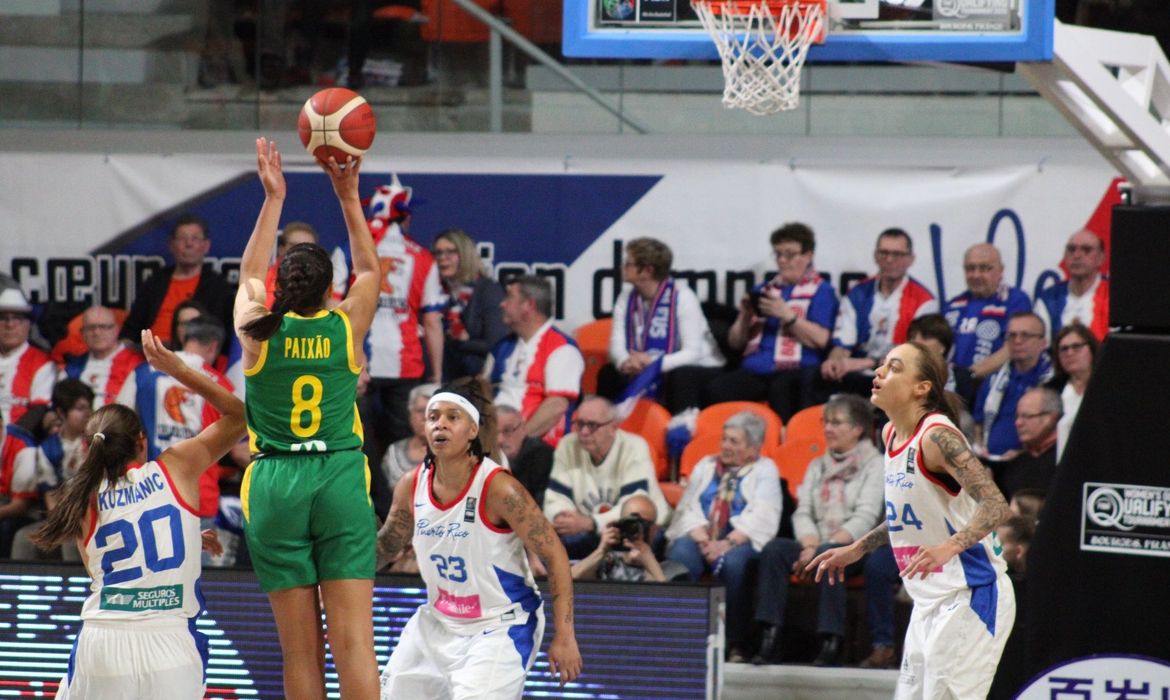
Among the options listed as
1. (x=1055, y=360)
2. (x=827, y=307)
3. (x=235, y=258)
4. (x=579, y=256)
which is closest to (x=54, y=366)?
(x=235, y=258)

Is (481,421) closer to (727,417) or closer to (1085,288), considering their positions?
(727,417)

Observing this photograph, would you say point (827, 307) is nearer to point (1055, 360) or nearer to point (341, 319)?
point (1055, 360)

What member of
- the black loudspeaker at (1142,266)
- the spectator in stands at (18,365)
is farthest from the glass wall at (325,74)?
the black loudspeaker at (1142,266)

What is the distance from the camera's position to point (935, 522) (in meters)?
6.15

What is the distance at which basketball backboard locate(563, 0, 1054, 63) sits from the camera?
21.3ft

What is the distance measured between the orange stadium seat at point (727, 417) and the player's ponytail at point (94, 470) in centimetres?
448

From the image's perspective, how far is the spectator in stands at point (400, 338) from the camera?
33.1ft

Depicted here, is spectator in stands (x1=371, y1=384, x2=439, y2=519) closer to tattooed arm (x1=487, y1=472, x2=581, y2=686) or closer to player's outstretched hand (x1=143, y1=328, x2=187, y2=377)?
tattooed arm (x1=487, y1=472, x2=581, y2=686)

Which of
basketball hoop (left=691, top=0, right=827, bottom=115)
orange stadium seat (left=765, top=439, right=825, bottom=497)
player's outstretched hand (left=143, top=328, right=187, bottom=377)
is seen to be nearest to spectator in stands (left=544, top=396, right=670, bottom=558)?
orange stadium seat (left=765, top=439, right=825, bottom=497)

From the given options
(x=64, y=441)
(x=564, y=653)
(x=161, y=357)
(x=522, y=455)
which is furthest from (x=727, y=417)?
(x=161, y=357)

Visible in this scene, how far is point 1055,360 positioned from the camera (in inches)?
351

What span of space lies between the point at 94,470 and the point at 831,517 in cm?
416

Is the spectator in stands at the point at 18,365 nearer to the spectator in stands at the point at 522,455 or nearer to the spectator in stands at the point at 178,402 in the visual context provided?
the spectator in stands at the point at 178,402

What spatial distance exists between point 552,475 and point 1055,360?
2833 mm
